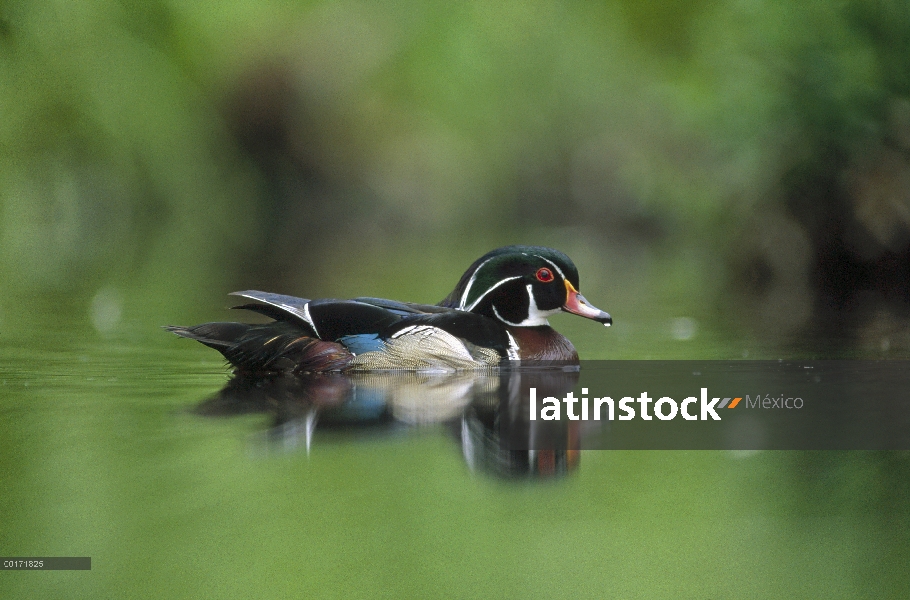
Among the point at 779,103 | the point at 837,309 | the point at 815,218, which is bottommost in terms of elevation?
the point at 837,309

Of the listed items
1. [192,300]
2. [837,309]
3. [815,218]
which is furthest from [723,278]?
[192,300]

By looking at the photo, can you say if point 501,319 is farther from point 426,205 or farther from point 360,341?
point 426,205

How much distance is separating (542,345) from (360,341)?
1.29 m

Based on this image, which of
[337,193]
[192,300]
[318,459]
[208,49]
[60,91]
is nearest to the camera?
[318,459]

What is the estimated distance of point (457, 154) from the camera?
26.8 meters

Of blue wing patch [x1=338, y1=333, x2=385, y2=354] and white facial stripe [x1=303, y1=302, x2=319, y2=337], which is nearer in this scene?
white facial stripe [x1=303, y1=302, x2=319, y2=337]

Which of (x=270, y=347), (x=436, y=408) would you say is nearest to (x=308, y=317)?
(x=270, y=347)

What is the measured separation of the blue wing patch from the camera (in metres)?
7.88

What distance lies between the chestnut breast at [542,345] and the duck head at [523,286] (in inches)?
5.0

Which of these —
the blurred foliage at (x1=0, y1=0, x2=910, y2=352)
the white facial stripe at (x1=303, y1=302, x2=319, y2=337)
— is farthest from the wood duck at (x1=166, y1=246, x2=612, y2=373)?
the blurred foliage at (x1=0, y1=0, x2=910, y2=352)

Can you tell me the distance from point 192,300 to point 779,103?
8188 mm

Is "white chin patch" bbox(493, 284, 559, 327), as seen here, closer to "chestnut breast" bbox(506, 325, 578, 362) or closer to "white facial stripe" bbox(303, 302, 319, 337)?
"chestnut breast" bbox(506, 325, 578, 362)

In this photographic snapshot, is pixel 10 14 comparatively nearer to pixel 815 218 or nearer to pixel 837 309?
pixel 815 218

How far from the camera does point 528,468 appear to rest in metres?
5.68
